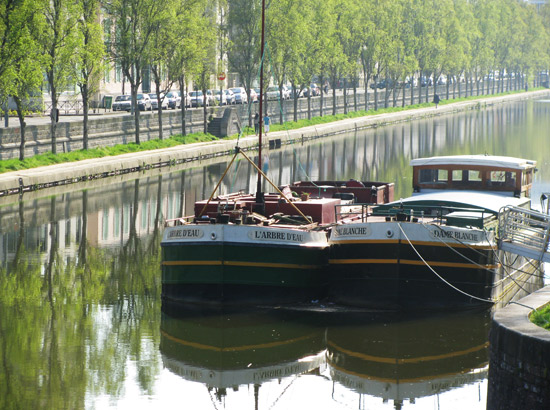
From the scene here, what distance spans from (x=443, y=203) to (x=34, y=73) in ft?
87.5

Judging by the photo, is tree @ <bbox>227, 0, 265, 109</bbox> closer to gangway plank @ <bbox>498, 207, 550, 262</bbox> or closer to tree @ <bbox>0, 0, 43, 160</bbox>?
tree @ <bbox>0, 0, 43, 160</bbox>

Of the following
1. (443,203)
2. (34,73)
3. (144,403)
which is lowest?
(144,403)

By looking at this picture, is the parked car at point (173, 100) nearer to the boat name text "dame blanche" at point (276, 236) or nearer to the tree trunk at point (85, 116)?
the tree trunk at point (85, 116)

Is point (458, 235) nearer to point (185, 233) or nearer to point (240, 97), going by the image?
point (185, 233)

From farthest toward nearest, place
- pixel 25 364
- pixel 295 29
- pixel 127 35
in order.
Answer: pixel 295 29, pixel 127 35, pixel 25 364

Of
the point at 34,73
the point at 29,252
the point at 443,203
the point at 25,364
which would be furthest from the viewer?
the point at 34,73

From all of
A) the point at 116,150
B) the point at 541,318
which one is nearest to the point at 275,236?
the point at 541,318

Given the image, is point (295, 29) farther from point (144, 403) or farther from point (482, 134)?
point (144, 403)

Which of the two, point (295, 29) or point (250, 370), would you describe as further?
point (295, 29)

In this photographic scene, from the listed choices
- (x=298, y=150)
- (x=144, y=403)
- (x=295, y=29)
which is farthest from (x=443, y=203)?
(x=295, y=29)

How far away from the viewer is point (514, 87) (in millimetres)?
179000

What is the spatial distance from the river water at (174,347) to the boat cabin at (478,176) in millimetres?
8340

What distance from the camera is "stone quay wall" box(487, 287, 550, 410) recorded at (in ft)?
50.0

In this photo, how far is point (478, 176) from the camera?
34594 mm
